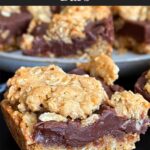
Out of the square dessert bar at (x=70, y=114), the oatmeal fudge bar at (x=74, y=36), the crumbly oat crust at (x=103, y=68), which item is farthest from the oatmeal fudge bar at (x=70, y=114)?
the oatmeal fudge bar at (x=74, y=36)

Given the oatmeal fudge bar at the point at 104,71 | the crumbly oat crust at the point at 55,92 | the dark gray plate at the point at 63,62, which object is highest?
the crumbly oat crust at the point at 55,92

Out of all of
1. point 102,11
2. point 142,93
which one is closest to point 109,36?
point 102,11

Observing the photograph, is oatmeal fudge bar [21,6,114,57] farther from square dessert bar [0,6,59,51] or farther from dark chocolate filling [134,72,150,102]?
dark chocolate filling [134,72,150,102]

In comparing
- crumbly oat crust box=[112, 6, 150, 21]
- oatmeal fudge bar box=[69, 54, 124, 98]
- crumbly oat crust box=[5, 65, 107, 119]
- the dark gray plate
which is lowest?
the dark gray plate

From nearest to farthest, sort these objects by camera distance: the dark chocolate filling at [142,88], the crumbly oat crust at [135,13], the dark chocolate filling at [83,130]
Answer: the dark chocolate filling at [83,130] < the dark chocolate filling at [142,88] < the crumbly oat crust at [135,13]

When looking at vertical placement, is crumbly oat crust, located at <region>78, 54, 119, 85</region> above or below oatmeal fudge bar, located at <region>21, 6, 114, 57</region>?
above

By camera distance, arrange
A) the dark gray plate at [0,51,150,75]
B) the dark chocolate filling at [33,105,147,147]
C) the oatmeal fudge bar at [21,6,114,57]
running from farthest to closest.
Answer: the oatmeal fudge bar at [21,6,114,57] < the dark gray plate at [0,51,150,75] < the dark chocolate filling at [33,105,147,147]

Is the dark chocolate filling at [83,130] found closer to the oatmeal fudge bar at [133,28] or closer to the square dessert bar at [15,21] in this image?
the oatmeal fudge bar at [133,28]

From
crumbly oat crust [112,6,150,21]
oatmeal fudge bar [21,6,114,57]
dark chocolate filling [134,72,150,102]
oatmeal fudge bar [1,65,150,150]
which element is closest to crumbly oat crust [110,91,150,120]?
oatmeal fudge bar [1,65,150,150]
